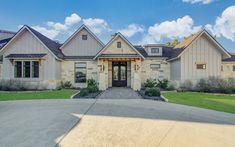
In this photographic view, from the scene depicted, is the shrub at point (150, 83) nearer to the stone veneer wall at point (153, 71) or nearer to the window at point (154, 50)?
the stone veneer wall at point (153, 71)

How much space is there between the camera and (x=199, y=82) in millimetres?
20359

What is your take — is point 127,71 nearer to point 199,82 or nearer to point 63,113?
point 199,82

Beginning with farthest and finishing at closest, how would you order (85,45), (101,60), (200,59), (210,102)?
(85,45) → (101,60) → (200,59) → (210,102)

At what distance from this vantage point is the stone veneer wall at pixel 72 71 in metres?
23.1

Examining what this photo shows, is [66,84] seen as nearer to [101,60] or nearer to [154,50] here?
[101,60]

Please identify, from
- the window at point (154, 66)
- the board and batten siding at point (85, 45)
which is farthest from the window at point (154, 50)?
the board and batten siding at point (85, 45)

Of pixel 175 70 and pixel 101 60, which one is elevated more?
pixel 101 60

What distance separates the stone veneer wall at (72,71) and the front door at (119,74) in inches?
85.2

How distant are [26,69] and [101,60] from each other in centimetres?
782

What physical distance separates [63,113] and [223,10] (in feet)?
77.1

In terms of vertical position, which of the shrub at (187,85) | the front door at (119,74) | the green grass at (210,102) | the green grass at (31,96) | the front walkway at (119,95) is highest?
the front door at (119,74)

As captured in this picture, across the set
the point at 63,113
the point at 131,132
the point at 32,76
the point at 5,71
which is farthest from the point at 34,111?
the point at 5,71

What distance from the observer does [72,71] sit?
76.3 feet

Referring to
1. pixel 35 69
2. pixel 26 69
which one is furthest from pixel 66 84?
pixel 26 69
